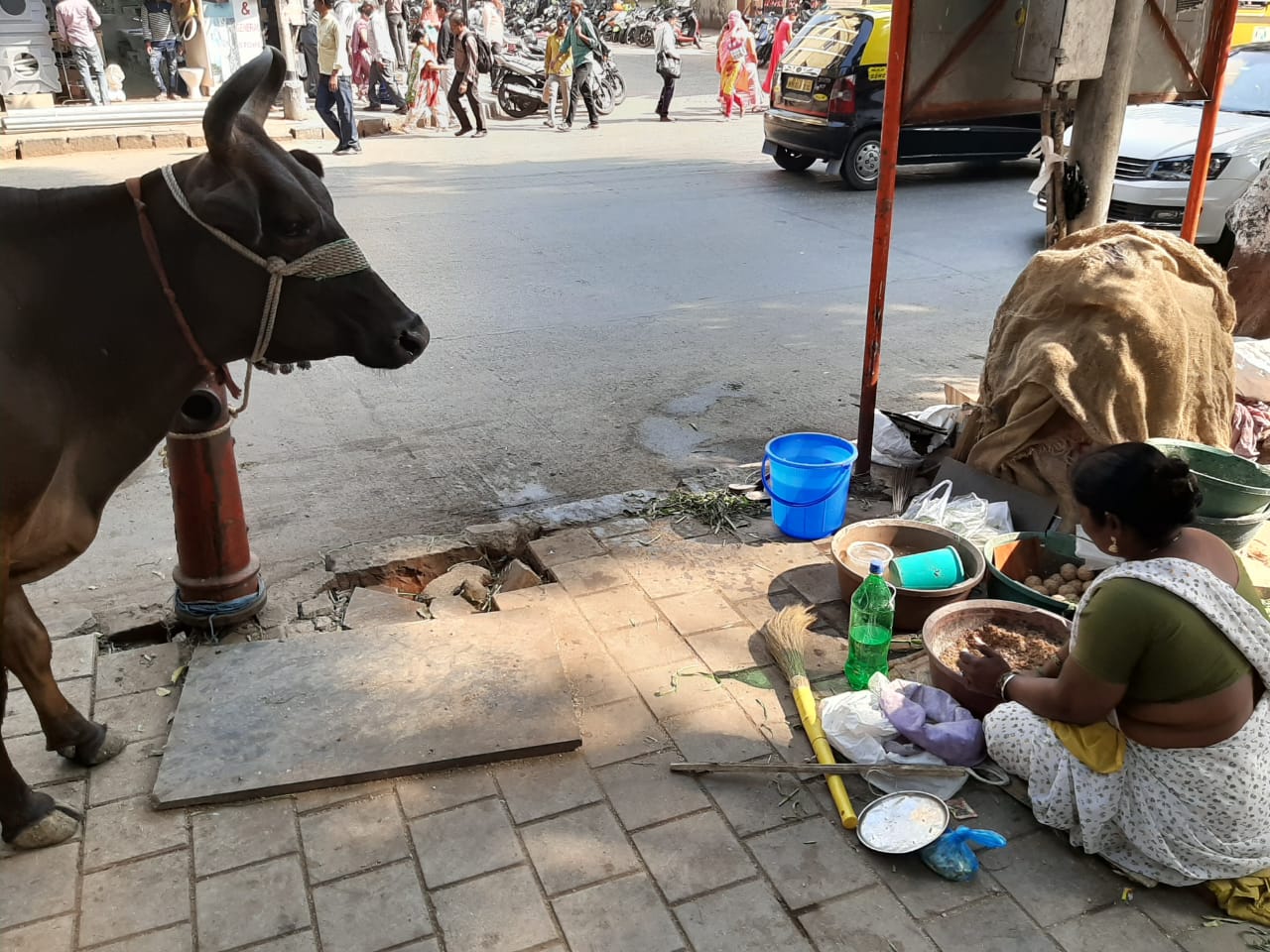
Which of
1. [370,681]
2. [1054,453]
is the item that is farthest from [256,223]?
[1054,453]

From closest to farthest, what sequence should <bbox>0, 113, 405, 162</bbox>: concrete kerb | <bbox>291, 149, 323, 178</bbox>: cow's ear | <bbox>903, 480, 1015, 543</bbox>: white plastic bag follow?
<bbox>291, 149, 323, 178</bbox>: cow's ear < <bbox>903, 480, 1015, 543</bbox>: white plastic bag < <bbox>0, 113, 405, 162</bbox>: concrete kerb

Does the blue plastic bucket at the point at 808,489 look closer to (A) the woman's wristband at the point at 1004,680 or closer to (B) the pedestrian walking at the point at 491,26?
(A) the woman's wristband at the point at 1004,680

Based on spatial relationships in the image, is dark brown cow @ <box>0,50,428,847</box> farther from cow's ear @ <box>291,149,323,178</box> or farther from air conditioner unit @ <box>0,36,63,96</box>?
air conditioner unit @ <box>0,36,63,96</box>

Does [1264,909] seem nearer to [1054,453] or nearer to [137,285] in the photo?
[1054,453]

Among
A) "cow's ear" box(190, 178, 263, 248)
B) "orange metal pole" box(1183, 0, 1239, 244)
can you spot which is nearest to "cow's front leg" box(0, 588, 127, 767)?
"cow's ear" box(190, 178, 263, 248)

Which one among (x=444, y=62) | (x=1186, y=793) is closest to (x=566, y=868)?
(x=1186, y=793)

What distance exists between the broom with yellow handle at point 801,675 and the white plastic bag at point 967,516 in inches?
33.0

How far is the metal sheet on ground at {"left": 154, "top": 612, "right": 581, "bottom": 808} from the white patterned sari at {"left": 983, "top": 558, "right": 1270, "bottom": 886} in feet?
4.90

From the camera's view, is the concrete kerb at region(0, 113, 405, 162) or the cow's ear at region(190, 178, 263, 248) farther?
the concrete kerb at region(0, 113, 405, 162)

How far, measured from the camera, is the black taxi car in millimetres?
12148

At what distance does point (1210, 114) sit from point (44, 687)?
241 inches

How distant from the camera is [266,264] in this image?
2.79m

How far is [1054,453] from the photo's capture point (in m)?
4.45

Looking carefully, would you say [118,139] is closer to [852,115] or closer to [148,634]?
[852,115]
